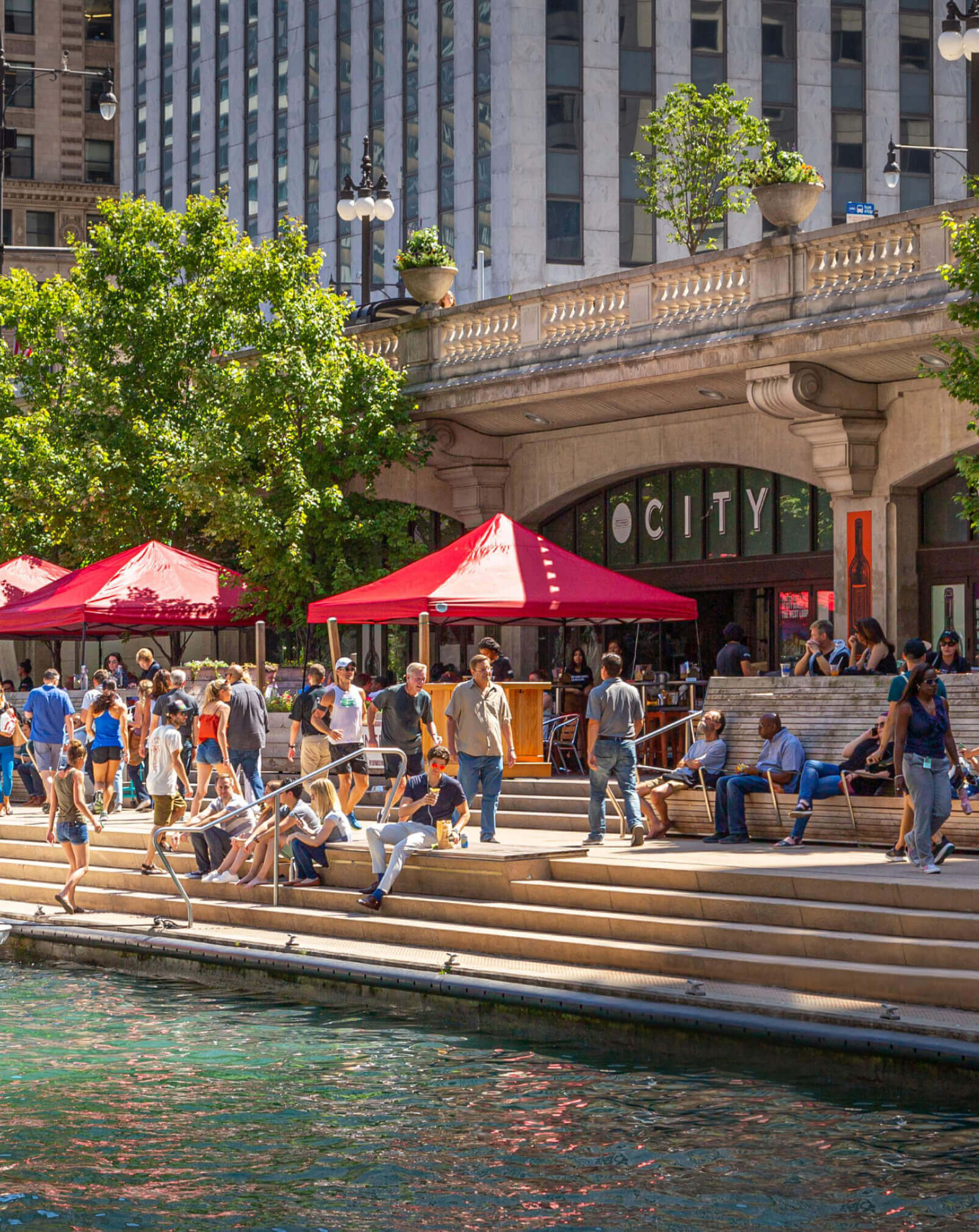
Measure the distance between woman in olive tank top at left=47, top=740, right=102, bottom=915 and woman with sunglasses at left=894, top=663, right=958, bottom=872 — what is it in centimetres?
787

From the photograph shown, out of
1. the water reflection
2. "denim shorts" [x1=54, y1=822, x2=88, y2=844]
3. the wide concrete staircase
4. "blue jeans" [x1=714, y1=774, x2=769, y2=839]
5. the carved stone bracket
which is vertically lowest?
the water reflection

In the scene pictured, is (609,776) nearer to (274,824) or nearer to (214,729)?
(274,824)

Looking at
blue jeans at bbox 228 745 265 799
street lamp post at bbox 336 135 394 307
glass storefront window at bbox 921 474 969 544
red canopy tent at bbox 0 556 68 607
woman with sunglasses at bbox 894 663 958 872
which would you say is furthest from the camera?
street lamp post at bbox 336 135 394 307

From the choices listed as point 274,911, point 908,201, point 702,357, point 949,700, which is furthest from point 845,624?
point 908,201

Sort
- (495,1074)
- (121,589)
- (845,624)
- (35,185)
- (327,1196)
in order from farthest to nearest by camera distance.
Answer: (35,185) < (121,589) < (845,624) < (495,1074) < (327,1196)

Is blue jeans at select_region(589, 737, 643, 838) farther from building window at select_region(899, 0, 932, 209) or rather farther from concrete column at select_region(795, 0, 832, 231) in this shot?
building window at select_region(899, 0, 932, 209)

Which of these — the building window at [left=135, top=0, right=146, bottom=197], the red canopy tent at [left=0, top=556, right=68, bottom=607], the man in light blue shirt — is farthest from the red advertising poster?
the building window at [left=135, top=0, right=146, bottom=197]

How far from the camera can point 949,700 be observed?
16359 millimetres

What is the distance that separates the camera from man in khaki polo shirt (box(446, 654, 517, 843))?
1708 cm

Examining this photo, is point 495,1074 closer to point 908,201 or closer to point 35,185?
point 908,201

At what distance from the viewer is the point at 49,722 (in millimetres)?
21328

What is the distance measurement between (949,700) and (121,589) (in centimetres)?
1285

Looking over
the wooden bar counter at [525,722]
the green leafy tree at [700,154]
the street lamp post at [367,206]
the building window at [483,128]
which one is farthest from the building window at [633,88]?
the wooden bar counter at [525,722]

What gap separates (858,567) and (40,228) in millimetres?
51805
